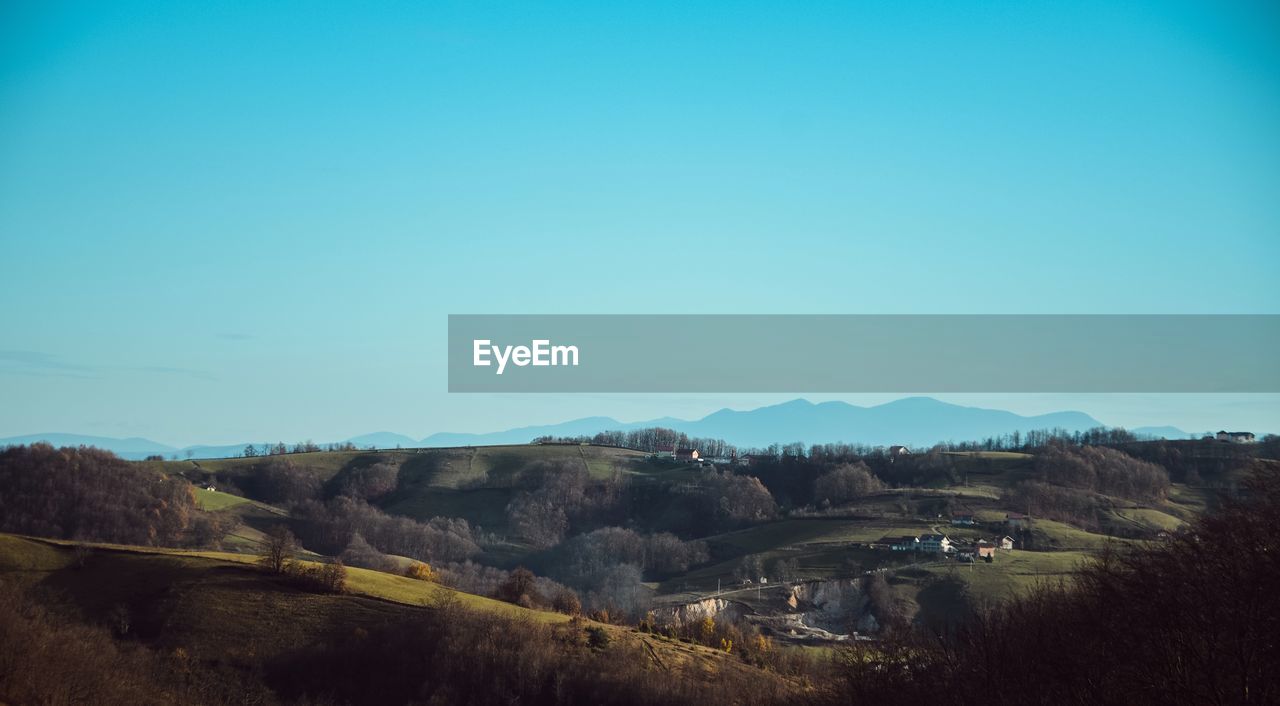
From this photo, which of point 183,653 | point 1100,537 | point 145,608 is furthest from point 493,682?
point 1100,537

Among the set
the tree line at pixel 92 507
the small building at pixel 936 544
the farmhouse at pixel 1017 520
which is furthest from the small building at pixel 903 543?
the tree line at pixel 92 507

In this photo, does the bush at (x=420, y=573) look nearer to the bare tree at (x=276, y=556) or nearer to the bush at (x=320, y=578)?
the bush at (x=320, y=578)

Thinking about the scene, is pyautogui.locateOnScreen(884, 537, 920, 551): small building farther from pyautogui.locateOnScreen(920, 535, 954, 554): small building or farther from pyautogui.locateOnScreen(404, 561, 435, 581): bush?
pyautogui.locateOnScreen(404, 561, 435, 581): bush

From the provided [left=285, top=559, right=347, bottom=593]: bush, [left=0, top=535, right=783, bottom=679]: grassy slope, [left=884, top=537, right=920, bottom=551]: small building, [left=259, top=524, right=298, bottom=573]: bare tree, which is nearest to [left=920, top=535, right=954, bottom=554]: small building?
[left=884, top=537, right=920, bottom=551]: small building

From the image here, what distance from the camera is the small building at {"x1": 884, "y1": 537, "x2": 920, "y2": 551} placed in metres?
169

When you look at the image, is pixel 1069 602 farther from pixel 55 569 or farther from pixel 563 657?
pixel 55 569

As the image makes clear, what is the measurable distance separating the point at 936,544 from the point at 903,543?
719 centimetres

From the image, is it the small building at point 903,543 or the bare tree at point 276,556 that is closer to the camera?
the bare tree at point 276,556

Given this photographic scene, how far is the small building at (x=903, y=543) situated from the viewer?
554 feet

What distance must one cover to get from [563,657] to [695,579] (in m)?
102

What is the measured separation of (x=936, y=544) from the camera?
6535 inches

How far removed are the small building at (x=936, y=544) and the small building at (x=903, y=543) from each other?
1.05 m

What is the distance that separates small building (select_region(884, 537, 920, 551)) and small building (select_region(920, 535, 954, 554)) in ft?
3.45

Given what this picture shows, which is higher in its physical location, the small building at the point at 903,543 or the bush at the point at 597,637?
the small building at the point at 903,543
